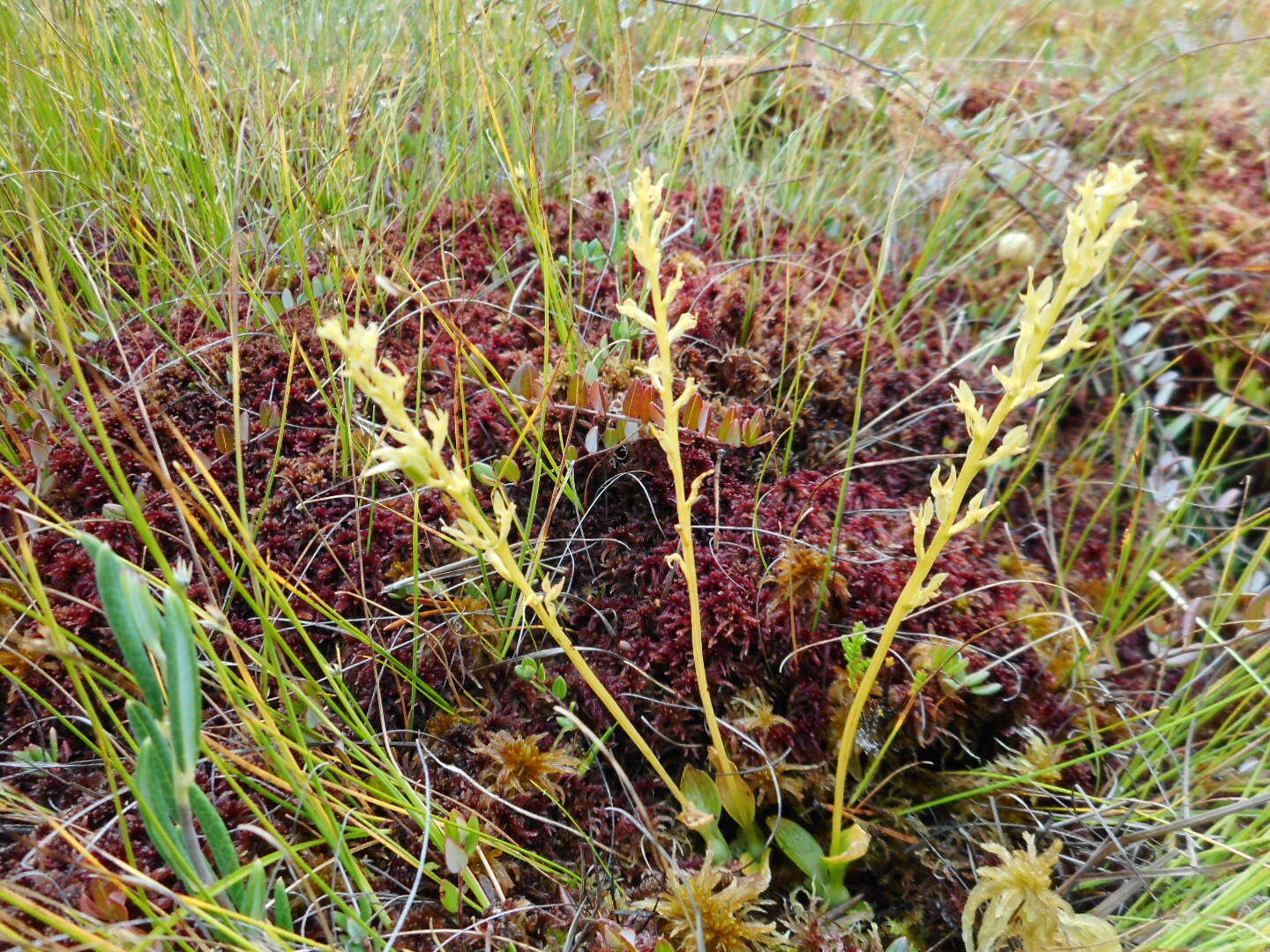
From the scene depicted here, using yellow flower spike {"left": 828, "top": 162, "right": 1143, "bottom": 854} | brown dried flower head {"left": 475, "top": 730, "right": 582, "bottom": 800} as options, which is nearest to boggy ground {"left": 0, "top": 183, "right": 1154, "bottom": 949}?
brown dried flower head {"left": 475, "top": 730, "right": 582, "bottom": 800}

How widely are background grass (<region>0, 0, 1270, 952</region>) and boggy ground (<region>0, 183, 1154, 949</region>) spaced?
0.23 feet

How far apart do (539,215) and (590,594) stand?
77cm

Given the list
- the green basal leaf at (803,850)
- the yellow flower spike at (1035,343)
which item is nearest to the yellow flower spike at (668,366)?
the green basal leaf at (803,850)

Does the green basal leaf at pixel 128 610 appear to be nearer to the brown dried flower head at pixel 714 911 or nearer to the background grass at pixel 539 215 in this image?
Result: the background grass at pixel 539 215

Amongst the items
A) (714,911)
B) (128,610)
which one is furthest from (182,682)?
(714,911)

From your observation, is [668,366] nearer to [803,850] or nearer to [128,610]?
[128,610]

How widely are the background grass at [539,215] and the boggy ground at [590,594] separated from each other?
70mm

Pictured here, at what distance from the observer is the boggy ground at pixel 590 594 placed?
1290 mm

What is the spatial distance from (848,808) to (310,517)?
44.8 inches

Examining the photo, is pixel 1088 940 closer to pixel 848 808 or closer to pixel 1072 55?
pixel 848 808

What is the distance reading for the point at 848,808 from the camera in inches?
49.8

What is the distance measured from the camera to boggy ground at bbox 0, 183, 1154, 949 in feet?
4.23

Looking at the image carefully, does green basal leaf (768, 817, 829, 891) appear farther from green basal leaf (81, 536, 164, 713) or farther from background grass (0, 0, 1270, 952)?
green basal leaf (81, 536, 164, 713)

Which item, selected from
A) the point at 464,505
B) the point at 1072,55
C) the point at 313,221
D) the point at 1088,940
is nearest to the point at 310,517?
the point at 313,221
